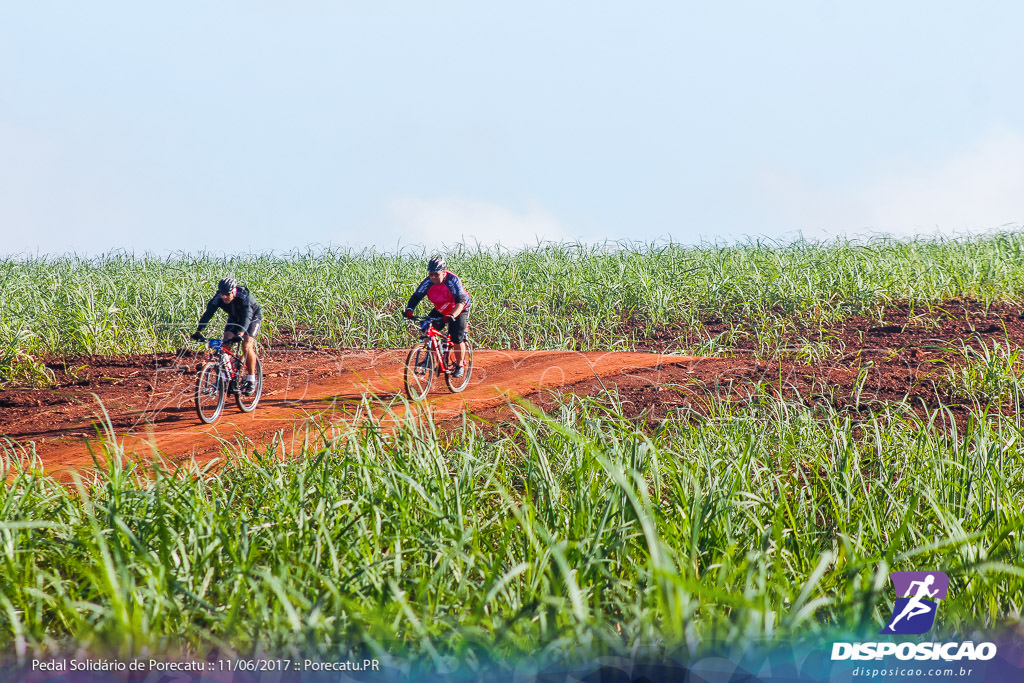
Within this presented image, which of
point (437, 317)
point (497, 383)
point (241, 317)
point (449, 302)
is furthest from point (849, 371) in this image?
point (241, 317)

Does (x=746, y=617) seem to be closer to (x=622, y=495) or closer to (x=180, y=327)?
(x=622, y=495)

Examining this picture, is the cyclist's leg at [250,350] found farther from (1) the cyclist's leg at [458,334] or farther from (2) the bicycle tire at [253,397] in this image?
(1) the cyclist's leg at [458,334]

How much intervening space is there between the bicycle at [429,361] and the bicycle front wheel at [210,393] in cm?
213

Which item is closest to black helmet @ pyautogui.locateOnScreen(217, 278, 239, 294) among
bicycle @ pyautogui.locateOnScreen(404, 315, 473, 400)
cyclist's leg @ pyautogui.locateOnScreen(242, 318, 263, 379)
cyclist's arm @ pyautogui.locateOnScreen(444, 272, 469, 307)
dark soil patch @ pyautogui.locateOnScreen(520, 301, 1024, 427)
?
cyclist's leg @ pyautogui.locateOnScreen(242, 318, 263, 379)

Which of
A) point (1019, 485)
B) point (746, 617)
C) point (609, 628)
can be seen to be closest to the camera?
point (746, 617)

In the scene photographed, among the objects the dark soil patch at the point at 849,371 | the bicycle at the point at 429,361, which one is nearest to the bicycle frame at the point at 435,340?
the bicycle at the point at 429,361

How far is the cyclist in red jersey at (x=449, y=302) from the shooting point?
9453 mm

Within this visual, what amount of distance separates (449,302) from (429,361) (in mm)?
928

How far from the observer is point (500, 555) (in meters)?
3.44

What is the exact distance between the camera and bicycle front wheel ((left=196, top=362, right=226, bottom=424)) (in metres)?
8.54

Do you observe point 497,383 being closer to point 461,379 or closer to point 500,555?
point 461,379

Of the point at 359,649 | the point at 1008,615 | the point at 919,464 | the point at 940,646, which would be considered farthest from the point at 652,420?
the point at 359,649

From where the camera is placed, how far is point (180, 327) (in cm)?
Answer: 1419

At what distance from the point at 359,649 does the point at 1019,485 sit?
3987 mm
